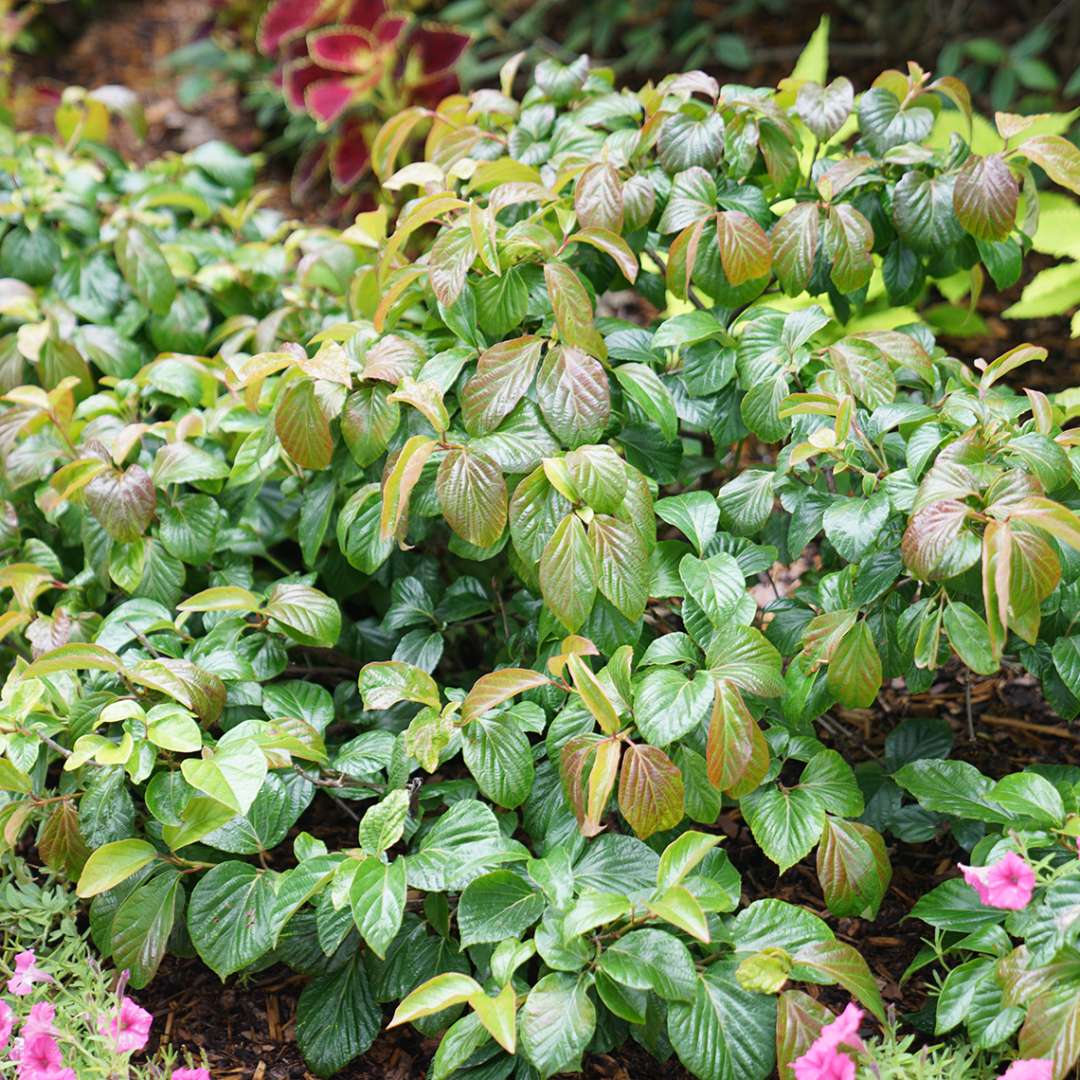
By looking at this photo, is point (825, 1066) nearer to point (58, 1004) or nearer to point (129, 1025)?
point (129, 1025)

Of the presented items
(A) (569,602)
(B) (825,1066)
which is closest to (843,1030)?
(B) (825,1066)

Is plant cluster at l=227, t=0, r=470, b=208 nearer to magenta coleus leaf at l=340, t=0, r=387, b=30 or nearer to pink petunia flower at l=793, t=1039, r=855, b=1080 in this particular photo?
magenta coleus leaf at l=340, t=0, r=387, b=30

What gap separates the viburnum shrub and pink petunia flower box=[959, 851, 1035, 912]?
57 millimetres

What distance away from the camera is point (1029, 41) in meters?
3.88

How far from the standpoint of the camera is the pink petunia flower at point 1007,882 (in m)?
1.48

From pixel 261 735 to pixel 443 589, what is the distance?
52 cm

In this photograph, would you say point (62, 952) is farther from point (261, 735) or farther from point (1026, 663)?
point (1026, 663)

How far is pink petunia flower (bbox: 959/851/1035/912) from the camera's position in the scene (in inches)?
58.2

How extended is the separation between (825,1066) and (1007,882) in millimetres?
309

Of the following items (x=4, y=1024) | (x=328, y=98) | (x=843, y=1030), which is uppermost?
(x=328, y=98)

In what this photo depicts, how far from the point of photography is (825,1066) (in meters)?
1.44

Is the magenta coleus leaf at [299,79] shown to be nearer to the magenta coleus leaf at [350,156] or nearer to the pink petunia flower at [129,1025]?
the magenta coleus leaf at [350,156]

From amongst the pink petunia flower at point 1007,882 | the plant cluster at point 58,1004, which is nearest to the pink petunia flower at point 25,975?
the plant cluster at point 58,1004

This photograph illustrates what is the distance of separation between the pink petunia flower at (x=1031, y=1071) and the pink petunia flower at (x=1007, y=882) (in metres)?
0.17
